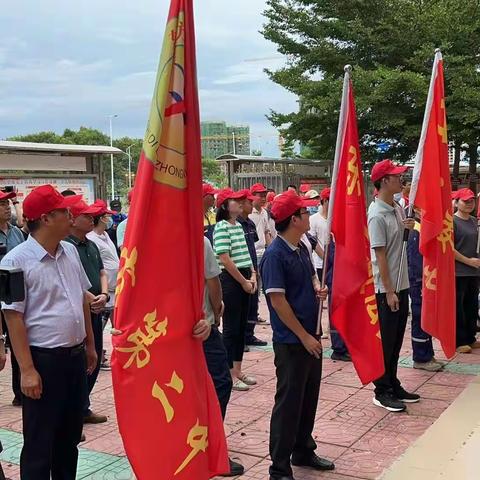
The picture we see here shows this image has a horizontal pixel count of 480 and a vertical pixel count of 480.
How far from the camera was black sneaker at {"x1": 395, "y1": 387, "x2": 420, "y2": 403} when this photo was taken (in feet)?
17.9

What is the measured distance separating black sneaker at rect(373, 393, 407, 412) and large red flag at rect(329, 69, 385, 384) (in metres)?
0.91

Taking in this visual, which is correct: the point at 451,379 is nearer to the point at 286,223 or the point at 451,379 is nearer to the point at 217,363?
the point at 217,363

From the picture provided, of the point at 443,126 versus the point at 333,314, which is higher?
the point at 443,126

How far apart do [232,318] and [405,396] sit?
1.68 metres

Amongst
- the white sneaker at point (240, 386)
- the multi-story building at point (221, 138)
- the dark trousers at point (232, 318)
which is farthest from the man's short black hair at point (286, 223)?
the multi-story building at point (221, 138)

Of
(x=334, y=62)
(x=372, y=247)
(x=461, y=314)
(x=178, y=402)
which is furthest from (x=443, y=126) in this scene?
(x=334, y=62)

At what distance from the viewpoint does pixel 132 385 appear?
117 inches

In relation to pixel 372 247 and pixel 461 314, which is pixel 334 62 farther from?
pixel 372 247

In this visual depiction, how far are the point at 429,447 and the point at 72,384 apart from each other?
2.59 metres

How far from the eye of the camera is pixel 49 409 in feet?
11.0

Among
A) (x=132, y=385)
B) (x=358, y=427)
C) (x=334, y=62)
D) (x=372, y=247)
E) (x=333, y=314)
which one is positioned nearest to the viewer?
(x=132, y=385)

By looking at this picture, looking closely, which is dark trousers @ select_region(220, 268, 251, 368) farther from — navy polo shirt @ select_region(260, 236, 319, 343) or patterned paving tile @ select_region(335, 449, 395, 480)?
navy polo shirt @ select_region(260, 236, 319, 343)

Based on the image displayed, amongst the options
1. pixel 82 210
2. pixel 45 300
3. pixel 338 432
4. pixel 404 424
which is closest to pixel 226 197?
pixel 82 210

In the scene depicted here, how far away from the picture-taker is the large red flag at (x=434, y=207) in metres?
5.38
